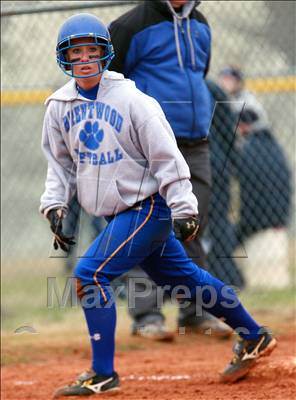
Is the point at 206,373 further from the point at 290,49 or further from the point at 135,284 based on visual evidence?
the point at 290,49

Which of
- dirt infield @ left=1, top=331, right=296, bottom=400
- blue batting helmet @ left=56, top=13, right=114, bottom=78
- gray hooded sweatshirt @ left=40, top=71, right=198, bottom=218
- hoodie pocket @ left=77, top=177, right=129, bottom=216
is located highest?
blue batting helmet @ left=56, top=13, right=114, bottom=78

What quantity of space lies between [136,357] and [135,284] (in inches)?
28.9

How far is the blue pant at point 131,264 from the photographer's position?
4.43m

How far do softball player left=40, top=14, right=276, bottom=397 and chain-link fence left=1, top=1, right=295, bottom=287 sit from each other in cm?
228

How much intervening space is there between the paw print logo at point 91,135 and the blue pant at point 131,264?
1.13ft

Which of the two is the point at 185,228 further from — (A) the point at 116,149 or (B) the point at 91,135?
(B) the point at 91,135

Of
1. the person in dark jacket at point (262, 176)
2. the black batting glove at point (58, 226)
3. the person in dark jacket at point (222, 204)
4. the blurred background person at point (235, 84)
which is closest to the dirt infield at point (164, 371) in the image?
the black batting glove at point (58, 226)

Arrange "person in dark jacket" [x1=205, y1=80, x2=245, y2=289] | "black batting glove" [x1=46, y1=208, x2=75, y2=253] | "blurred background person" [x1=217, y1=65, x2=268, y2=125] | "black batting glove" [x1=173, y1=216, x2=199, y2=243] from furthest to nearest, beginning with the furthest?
"blurred background person" [x1=217, y1=65, x2=268, y2=125] < "person in dark jacket" [x1=205, y1=80, x2=245, y2=289] < "black batting glove" [x1=46, y1=208, x2=75, y2=253] < "black batting glove" [x1=173, y1=216, x2=199, y2=243]

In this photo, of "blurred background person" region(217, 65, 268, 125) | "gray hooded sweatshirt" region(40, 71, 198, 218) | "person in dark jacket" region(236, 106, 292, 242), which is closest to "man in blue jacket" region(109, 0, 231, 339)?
"gray hooded sweatshirt" region(40, 71, 198, 218)

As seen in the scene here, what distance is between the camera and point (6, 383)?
5.26 metres

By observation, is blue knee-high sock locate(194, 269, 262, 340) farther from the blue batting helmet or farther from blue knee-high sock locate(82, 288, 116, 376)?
the blue batting helmet

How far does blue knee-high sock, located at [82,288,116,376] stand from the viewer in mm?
4469

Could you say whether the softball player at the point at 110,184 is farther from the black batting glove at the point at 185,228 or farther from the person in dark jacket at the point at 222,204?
the person in dark jacket at the point at 222,204

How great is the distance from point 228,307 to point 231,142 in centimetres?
220
